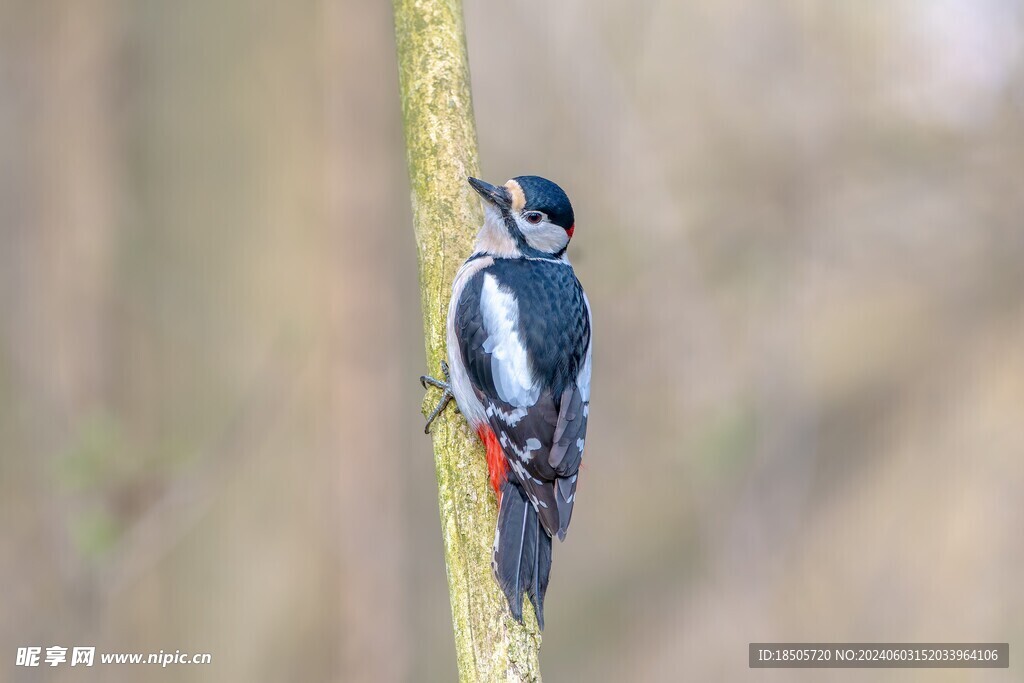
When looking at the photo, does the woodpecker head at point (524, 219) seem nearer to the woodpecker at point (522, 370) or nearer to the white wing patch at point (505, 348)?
the woodpecker at point (522, 370)

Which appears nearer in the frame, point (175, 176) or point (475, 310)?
point (475, 310)

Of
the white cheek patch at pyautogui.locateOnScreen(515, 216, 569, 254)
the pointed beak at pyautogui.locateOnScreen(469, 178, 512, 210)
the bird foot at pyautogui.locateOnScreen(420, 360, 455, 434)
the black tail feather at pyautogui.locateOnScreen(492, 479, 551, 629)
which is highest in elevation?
the pointed beak at pyautogui.locateOnScreen(469, 178, 512, 210)

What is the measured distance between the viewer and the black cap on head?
356 cm

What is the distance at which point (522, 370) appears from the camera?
3.24m

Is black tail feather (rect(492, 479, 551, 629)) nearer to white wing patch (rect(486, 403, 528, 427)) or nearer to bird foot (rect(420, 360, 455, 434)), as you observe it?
white wing patch (rect(486, 403, 528, 427))

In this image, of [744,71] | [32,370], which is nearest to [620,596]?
[744,71]

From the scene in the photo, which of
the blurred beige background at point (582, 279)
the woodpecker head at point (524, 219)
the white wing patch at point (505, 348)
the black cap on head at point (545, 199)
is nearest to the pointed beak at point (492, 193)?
the woodpecker head at point (524, 219)

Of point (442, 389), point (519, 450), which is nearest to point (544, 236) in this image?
point (442, 389)

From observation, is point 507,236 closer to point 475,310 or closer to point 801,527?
point 475,310

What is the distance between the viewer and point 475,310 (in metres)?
3.14

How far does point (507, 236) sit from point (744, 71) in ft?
12.0

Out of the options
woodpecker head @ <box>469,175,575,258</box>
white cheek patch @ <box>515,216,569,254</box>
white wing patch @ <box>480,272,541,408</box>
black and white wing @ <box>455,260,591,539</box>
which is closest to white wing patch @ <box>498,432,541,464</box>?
black and white wing @ <box>455,260,591,539</box>

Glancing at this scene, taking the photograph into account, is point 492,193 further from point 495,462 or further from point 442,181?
point 495,462

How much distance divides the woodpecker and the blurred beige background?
8.39 ft
